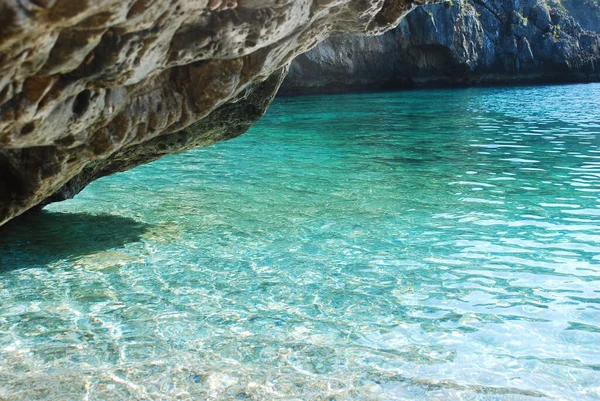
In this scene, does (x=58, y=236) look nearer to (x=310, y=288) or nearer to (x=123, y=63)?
(x=310, y=288)

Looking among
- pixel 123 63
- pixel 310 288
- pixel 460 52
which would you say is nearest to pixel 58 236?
pixel 310 288

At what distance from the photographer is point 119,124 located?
5.81 meters

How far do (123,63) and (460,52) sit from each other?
48917 millimetres

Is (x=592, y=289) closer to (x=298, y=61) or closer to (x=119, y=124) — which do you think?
(x=119, y=124)

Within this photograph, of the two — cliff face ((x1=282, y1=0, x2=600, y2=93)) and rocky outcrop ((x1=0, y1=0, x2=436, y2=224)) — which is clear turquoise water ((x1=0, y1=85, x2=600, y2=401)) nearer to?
rocky outcrop ((x1=0, y1=0, x2=436, y2=224))

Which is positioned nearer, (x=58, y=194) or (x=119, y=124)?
(x=119, y=124)

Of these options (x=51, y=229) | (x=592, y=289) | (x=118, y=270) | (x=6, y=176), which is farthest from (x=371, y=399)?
(x=51, y=229)

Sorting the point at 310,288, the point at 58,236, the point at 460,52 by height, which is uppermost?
the point at 460,52

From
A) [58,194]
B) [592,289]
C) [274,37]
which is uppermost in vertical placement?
[274,37]

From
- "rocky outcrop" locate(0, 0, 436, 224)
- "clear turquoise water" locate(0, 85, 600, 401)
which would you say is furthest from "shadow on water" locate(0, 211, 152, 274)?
"rocky outcrop" locate(0, 0, 436, 224)

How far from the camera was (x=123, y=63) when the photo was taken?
434 cm

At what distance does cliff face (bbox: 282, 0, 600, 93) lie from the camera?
4762 cm

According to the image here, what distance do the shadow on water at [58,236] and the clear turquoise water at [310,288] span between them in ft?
0.13

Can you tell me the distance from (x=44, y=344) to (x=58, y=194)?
13.6ft
